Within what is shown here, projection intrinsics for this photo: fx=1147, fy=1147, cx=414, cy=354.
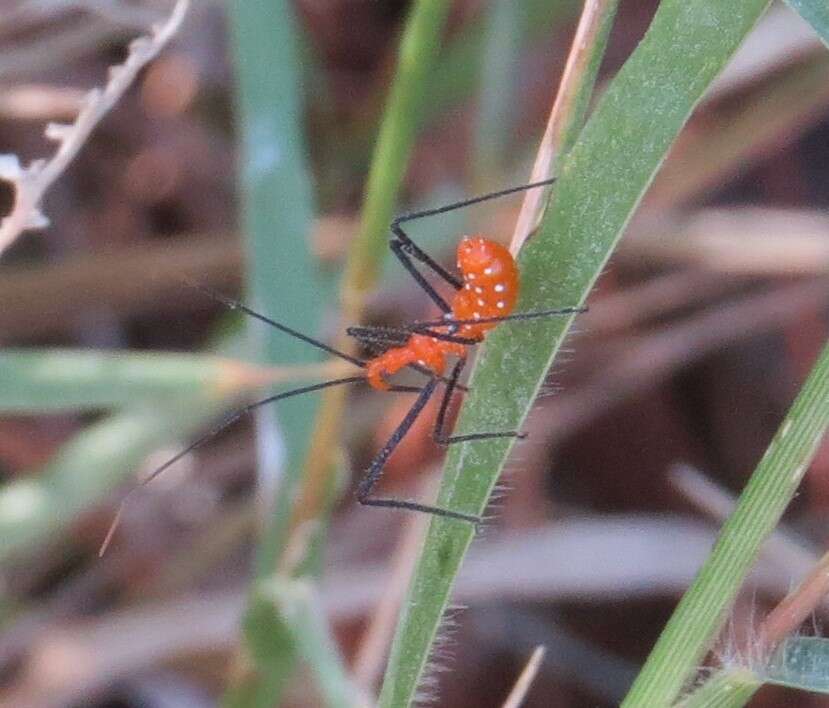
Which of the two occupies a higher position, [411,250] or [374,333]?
[411,250]

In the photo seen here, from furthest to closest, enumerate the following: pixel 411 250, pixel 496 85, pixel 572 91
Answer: pixel 496 85 < pixel 411 250 < pixel 572 91

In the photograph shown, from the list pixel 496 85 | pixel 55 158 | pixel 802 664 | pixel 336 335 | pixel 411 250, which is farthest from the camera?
pixel 496 85

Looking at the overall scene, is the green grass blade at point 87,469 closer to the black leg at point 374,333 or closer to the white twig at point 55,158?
the black leg at point 374,333

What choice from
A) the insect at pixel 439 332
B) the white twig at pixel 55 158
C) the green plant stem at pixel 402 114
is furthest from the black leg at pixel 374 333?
the white twig at pixel 55 158

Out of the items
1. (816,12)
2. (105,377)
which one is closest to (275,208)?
(105,377)

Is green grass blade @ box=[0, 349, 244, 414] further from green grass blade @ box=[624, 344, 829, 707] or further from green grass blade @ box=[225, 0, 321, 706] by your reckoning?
green grass blade @ box=[624, 344, 829, 707]

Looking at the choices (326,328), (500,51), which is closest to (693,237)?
(500,51)

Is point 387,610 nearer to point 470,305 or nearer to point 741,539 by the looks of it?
point 470,305

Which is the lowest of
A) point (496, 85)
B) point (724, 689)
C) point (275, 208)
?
point (724, 689)
